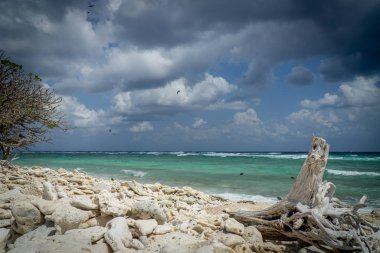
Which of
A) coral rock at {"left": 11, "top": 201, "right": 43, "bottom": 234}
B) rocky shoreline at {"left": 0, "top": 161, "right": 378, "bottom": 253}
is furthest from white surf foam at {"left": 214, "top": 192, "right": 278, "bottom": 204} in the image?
coral rock at {"left": 11, "top": 201, "right": 43, "bottom": 234}

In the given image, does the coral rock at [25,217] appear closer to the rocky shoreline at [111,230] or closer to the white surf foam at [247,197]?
the rocky shoreline at [111,230]

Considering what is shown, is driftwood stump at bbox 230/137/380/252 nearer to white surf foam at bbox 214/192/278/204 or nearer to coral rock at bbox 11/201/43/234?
coral rock at bbox 11/201/43/234

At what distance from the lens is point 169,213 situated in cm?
697

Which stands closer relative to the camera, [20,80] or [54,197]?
[54,197]

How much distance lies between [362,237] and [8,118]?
1402cm

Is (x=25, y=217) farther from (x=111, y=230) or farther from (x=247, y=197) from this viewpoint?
(x=247, y=197)

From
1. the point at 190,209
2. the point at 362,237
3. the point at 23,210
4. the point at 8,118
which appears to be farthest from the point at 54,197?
the point at 8,118

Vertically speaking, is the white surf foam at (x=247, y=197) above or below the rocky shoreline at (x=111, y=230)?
below

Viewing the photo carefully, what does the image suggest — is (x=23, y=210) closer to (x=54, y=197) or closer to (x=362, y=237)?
(x=54, y=197)

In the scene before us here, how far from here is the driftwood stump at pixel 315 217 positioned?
5379 mm

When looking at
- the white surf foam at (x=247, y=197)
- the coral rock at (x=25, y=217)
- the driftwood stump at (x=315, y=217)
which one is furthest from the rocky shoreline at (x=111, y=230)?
the white surf foam at (x=247, y=197)

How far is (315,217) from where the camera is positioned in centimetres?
559

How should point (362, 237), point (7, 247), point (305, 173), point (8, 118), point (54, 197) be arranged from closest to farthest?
point (362, 237) → point (7, 247) → point (305, 173) → point (54, 197) → point (8, 118)

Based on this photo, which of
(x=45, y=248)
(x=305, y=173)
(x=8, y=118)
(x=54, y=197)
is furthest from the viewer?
(x=8, y=118)
